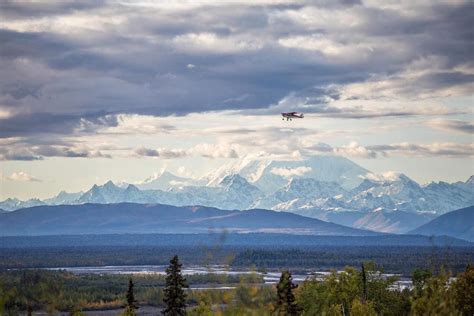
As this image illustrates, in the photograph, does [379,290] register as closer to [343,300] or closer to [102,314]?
[343,300]

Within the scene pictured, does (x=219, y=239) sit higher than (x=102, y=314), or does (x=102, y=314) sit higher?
(x=219, y=239)

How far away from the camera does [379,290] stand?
109 metres

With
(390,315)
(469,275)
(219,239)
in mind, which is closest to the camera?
(219,239)

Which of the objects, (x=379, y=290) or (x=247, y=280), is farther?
(x=379, y=290)

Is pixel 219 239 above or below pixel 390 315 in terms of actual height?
above

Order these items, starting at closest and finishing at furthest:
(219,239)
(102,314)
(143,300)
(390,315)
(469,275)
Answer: (219,239)
(469,275)
(390,315)
(102,314)
(143,300)

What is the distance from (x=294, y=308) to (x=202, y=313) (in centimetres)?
1361

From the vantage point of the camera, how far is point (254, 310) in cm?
2912

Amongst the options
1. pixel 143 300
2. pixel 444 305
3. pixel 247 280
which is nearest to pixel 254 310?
pixel 247 280

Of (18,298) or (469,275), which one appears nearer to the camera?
(469,275)

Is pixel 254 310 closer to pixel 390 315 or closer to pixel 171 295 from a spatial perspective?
pixel 171 295

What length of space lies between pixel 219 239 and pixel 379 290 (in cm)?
8478

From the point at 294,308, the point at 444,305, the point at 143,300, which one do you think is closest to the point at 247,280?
the point at 444,305

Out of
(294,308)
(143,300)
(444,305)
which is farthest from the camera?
(143,300)
